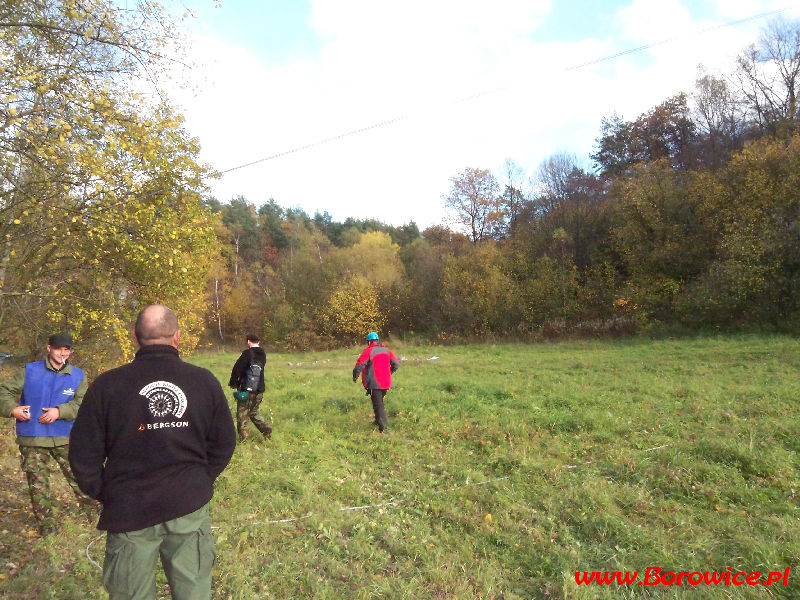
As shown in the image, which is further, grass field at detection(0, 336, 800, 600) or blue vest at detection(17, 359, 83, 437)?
blue vest at detection(17, 359, 83, 437)

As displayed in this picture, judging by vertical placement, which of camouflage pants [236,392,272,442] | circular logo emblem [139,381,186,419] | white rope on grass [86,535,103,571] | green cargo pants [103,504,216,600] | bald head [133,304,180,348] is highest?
bald head [133,304,180,348]

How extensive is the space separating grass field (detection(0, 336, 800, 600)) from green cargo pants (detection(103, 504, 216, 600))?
137 centimetres

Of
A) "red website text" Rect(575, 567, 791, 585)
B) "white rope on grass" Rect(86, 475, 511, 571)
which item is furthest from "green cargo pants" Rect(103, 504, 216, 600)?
"red website text" Rect(575, 567, 791, 585)

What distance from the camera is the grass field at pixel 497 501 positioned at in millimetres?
4004

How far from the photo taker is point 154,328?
2625 mm

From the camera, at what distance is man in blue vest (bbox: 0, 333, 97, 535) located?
4.77 m

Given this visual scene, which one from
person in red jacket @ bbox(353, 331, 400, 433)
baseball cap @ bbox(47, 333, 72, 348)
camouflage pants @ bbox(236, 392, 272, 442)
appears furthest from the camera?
person in red jacket @ bbox(353, 331, 400, 433)

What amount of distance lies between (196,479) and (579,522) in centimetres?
400

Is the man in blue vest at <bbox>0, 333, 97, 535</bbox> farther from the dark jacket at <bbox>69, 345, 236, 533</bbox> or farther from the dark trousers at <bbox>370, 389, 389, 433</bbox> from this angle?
the dark trousers at <bbox>370, 389, 389, 433</bbox>

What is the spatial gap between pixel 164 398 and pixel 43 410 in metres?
3.27

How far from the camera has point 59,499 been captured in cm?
564

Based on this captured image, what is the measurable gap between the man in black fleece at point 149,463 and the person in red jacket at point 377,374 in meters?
5.93

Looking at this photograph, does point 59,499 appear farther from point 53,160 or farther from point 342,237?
point 342,237

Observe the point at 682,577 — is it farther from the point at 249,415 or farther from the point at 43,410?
the point at 249,415
